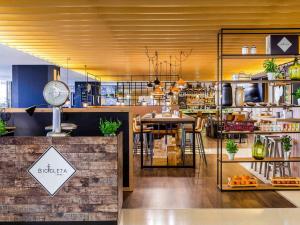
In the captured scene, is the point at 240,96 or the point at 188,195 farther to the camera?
the point at 240,96

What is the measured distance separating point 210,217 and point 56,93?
233 cm

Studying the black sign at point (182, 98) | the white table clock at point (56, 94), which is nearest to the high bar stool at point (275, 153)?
the white table clock at point (56, 94)

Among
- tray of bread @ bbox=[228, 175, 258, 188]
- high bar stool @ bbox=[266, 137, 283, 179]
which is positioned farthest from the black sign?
tray of bread @ bbox=[228, 175, 258, 188]

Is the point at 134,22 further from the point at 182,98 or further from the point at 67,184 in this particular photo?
the point at 182,98

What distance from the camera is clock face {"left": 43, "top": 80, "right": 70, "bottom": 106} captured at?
3.88 m

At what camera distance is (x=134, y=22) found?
17.1 ft

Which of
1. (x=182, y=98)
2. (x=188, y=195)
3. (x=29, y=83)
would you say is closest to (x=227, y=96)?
(x=188, y=195)

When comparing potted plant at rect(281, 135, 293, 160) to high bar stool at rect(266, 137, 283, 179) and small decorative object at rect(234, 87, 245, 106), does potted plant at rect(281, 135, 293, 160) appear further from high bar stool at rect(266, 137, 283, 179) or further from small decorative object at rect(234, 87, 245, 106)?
small decorative object at rect(234, 87, 245, 106)

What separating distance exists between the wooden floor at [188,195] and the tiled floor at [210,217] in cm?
20

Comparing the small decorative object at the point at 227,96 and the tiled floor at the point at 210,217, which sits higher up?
the small decorative object at the point at 227,96

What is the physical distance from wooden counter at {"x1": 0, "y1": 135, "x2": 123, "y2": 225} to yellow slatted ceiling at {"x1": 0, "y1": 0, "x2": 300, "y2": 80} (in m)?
1.76

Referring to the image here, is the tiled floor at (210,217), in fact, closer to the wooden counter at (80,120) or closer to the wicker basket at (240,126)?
the wooden counter at (80,120)

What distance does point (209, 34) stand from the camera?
610cm

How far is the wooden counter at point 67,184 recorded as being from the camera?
150 inches
